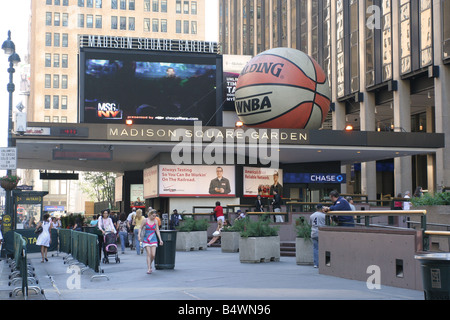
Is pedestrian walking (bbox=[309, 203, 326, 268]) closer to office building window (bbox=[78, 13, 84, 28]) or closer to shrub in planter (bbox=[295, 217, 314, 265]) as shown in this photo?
shrub in planter (bbox=[295, 217, 314, 265])

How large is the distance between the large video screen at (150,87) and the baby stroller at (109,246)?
1511 centimetres

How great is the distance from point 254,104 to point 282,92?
1.75 metres

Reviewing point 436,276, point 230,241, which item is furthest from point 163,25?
point 436,276

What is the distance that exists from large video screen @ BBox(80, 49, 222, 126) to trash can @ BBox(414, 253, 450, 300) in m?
28.8

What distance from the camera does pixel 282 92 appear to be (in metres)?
29.9

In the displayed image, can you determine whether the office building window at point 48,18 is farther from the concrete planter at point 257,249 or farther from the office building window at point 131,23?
the concrete planter at point 257,249

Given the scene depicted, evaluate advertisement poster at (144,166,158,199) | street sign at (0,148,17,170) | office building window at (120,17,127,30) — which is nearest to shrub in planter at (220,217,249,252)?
street sign at (0,148,17,170)

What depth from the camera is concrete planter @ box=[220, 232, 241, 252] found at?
2405cm

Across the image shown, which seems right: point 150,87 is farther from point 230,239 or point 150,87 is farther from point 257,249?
point 257,249

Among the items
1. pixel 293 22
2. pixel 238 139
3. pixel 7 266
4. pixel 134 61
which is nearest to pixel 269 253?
pixel 7 266

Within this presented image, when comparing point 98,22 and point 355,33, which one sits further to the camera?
point 98,22

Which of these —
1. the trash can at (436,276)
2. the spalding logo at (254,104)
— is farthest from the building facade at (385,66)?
the trash can at (436,276)
